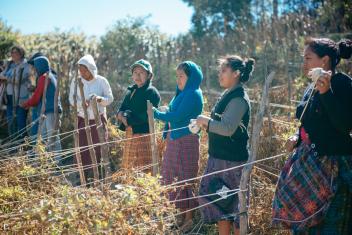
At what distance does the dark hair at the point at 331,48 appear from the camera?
9.98 ft

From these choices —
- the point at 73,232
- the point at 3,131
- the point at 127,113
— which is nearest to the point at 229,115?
the point at 73,232

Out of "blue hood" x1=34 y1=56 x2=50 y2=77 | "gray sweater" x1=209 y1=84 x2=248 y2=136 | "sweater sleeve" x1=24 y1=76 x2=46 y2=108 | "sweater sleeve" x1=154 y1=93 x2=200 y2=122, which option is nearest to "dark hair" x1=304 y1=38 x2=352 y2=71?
"gray sweater" x1=209 y1=84 x2=248 y2=136

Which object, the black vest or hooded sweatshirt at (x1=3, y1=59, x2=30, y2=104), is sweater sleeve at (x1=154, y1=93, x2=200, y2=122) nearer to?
the black vest

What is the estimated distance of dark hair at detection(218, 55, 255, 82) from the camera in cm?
386

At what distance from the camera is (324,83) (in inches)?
110

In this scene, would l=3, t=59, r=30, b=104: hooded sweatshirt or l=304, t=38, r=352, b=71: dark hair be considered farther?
l=3, t=59, r=30, b=104: hooded sweatshirt

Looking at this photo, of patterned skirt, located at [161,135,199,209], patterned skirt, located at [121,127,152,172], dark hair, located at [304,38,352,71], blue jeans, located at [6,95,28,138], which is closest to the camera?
dark hair, located at [304,38,352,71]

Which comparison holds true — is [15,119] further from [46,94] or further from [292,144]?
[292,144]

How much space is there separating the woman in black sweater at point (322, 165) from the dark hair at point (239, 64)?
33.0 inches

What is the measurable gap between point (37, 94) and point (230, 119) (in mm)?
3671

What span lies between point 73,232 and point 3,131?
268 inches

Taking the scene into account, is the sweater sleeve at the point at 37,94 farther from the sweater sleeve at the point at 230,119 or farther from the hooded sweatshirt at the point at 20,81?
the sweater sleeve at the point at 230,119

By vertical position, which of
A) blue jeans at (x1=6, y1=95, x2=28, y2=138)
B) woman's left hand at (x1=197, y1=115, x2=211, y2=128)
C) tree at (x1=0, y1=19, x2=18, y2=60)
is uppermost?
tree at (x1=0, y1=19, x2=18, y2=60)

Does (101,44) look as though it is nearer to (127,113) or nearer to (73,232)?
(127,113)
